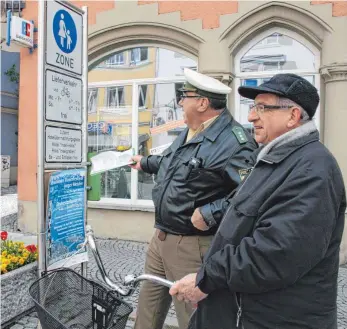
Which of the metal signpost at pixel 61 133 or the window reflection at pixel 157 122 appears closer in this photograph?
the metal signpost at pixel 61 133

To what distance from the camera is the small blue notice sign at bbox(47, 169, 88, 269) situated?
2.91m

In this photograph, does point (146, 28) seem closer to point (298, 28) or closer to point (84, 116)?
point (298, 28)

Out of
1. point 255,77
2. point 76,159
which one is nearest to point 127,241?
point 255,77

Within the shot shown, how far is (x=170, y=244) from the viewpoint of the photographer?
2.60 meters

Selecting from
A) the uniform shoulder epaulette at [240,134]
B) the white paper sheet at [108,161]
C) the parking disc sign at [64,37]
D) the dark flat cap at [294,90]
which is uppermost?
the parking disc sign at [64,37]

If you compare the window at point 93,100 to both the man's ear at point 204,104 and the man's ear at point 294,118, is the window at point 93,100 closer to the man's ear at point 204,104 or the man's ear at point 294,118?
the man's ear at point 204,104

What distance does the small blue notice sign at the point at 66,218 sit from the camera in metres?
2.91

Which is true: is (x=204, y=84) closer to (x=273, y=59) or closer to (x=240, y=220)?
(x=240, y=220)

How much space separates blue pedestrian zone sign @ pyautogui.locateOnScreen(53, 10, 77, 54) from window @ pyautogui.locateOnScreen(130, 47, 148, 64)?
3670 mm

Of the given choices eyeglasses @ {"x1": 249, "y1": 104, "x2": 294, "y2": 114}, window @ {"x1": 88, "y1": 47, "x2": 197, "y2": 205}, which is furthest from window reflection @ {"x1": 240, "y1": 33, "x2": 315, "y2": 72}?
eyeglasses @ {"x1": 249, "y1": 104, "x2": 294, "y2": 114}

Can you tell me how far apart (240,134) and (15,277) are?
2.27 m

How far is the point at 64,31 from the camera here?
3047 mm

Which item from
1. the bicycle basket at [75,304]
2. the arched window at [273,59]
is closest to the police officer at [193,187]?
the bicycle basket at [75,304]

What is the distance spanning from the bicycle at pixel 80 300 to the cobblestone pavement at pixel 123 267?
62.4 inches
